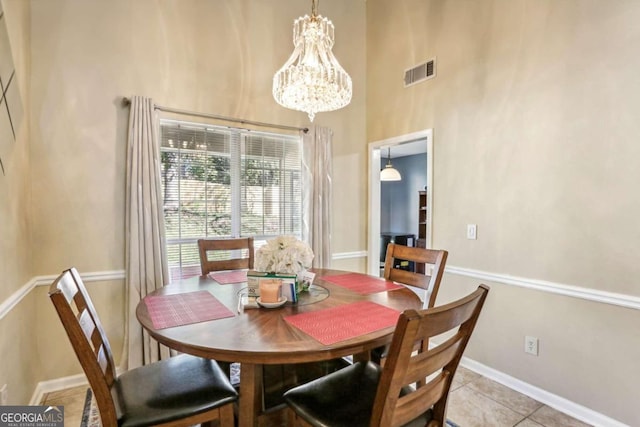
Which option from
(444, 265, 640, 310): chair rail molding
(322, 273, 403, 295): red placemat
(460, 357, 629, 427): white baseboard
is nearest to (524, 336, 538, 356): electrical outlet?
(460, 357, 629, 427): white baseboard

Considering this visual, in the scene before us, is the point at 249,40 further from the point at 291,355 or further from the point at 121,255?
the point at 291,355

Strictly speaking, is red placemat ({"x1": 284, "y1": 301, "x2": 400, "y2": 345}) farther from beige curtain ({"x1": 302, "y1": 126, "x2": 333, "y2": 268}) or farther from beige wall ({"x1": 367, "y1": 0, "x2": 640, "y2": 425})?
beige curtain ({"x1": 302, "y1": 126, "x2": 333, "y2": 268})

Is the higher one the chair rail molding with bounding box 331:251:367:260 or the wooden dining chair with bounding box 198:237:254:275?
the wooden dining chair with bounding box 198:237:254:275

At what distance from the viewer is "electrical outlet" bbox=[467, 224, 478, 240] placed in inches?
104

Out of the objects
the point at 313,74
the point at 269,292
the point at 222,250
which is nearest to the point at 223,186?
the point at 222,250

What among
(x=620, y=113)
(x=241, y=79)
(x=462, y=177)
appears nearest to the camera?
(x=620, y=113)

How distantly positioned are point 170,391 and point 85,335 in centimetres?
43

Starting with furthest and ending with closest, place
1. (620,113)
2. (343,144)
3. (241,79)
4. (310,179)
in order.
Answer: (343,144) → (310,179) → (241,79) → (620,113)

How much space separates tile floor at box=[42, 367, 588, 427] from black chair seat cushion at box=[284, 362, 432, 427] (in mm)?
1032

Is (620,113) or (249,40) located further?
(249,40)

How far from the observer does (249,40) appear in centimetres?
311

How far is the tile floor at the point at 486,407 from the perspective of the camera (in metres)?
1.97

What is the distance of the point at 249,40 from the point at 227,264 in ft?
7.14

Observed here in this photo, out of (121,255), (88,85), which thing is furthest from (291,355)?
(88,85)
